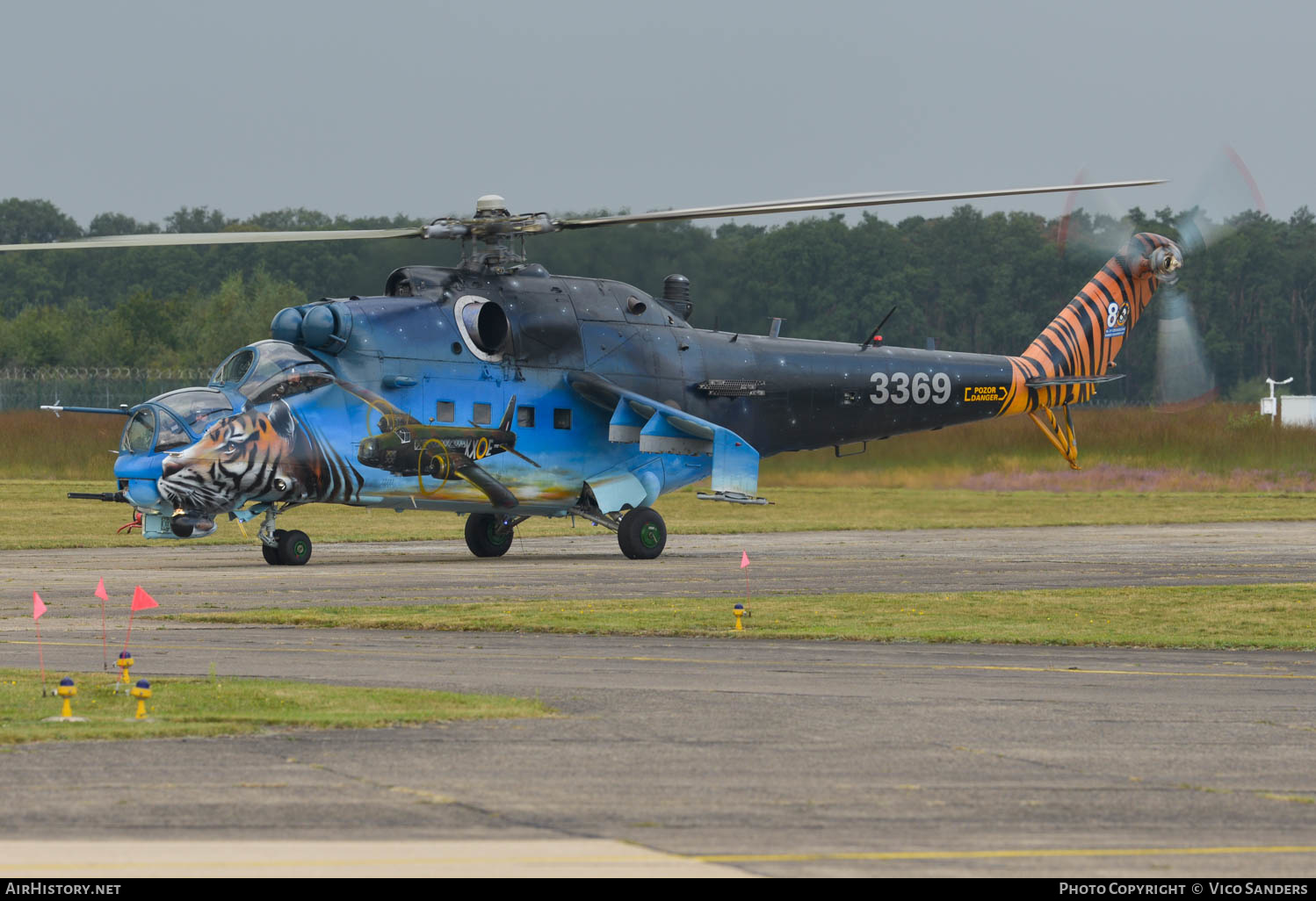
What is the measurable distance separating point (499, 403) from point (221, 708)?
16659mm

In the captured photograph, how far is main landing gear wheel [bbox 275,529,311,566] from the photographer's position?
1115 inches

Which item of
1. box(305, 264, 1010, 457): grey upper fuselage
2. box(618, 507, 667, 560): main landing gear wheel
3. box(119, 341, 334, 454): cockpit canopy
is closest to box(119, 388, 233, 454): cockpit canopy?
box(119, 341, 334, 454): cockpit canopy

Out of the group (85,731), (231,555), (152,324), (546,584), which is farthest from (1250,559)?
(152,324)

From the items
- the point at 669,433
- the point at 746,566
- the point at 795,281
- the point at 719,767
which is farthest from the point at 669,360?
the point at 795,281

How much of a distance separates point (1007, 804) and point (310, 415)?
63.4ft

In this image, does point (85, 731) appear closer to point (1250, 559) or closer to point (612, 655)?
Answer: point (612, 655)

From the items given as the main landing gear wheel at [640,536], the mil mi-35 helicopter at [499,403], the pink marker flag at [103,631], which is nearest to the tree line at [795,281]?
the mil mi-35 helicopter at [499,403]

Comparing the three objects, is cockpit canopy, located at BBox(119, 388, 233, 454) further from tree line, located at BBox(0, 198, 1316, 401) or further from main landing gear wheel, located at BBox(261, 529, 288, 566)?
tree line, located at BBox(0, 198, 1316, 401)

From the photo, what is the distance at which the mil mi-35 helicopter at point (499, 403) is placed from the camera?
1051 inches

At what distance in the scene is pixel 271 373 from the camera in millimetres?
27203

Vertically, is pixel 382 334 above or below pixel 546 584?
above

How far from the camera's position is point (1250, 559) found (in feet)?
98.1

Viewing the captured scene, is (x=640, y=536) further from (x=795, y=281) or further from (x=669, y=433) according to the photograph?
(x=795, y=281)

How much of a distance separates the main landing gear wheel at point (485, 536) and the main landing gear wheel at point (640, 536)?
2.57 m
